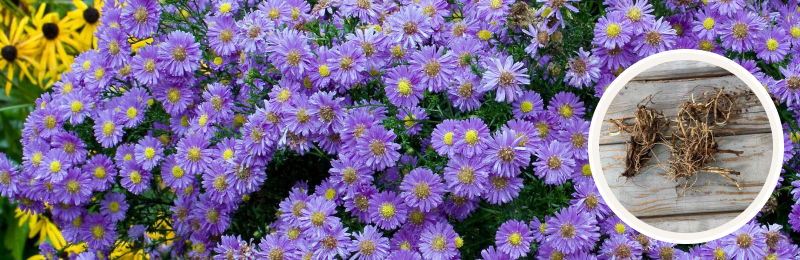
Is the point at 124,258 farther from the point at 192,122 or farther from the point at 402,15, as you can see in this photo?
the point at 402,15

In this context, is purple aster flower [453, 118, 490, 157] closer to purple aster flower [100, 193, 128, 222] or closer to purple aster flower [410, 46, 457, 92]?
purple aster flower [410, 46, 457, 92]

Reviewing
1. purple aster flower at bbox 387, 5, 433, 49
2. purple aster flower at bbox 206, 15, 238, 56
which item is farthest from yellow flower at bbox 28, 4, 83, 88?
purple aster flower at bbox 387, 5, 433, 49

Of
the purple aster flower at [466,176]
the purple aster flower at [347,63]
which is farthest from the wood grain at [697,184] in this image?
the purple aster flower at [347,63]

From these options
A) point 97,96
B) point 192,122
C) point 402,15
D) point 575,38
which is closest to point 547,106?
point 575,38

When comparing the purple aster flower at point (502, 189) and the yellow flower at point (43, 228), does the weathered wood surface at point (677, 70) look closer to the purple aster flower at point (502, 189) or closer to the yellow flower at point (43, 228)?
the purple aster flower at point (502, 189)

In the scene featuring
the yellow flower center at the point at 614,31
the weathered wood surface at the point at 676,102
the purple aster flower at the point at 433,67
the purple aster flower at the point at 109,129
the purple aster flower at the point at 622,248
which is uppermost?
the purple aster flower at the point at 109,129

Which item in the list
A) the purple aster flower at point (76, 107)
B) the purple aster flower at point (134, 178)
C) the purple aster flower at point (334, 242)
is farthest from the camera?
the purple aster flower at point (76, 107)
